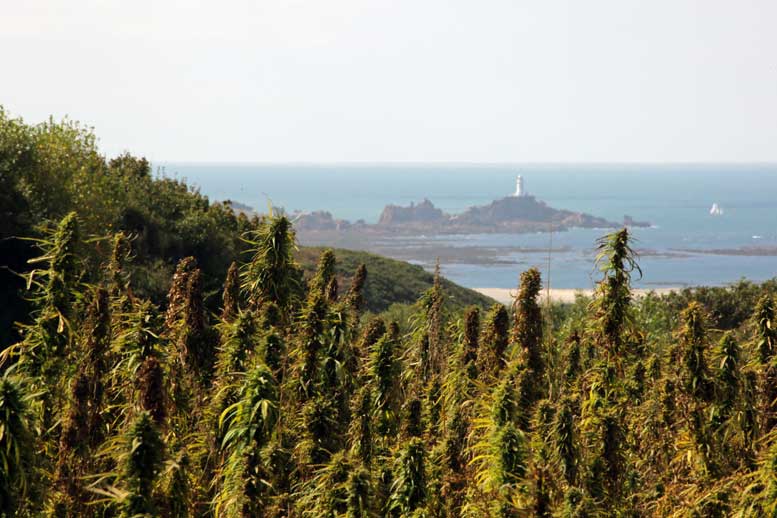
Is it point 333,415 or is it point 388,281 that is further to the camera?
point 388,281

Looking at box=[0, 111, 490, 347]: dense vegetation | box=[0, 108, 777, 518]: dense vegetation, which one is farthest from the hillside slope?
box=[0, 108, 777, 518]: dense vegetation

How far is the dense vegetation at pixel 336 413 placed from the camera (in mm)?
7309

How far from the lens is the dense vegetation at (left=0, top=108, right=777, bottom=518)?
7.31 m

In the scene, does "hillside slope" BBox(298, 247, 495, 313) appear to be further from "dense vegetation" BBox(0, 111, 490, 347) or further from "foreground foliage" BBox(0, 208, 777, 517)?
"foreground foliage" BBox(0, 208, 777, 517)

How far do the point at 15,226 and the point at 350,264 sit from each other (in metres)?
50.6

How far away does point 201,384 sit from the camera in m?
9.58

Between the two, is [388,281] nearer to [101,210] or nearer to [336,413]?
[101,210]

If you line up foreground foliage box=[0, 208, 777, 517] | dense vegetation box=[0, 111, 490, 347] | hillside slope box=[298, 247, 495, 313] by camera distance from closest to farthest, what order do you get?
foreground foliage box=[0, 208, 777, 517] < dense vegetation box=[0, 111, 490, 347] < hillside slope box=[298, 247, 495, 313]

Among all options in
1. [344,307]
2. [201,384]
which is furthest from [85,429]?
[344,307]

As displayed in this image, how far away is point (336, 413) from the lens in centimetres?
886

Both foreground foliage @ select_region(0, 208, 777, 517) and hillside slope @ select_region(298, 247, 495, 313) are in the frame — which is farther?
hillside slope @ select_region(298, 247, 495, 313)

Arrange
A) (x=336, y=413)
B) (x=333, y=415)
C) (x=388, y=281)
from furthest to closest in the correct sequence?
1. (x=388, y=281)
2. (x=336, y=413)
3. (x=333, y=415)

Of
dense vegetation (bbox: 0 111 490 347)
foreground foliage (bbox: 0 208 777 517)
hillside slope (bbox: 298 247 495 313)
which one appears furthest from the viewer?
hillside slope (bbox: 298 247 495 313)

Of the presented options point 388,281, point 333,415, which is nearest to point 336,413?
point 333,415
